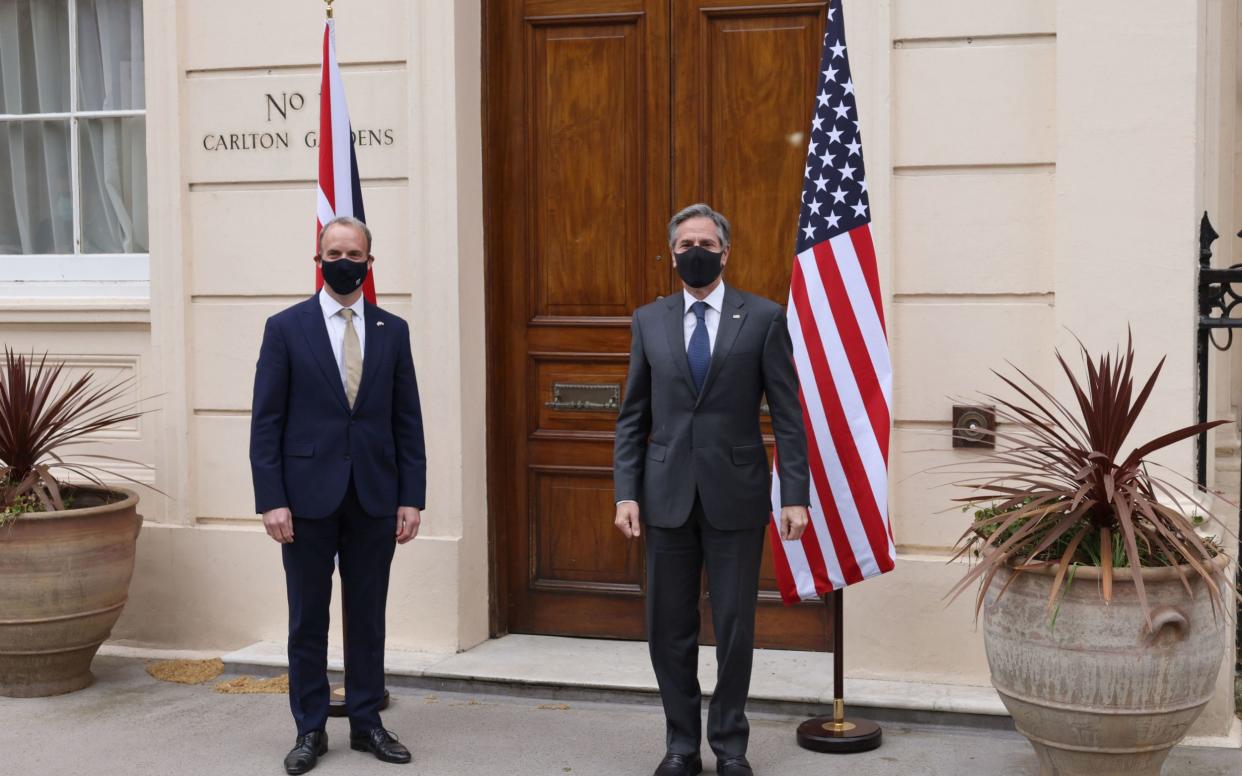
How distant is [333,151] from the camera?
6195 millimetres

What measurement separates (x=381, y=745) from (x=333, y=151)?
2.46m

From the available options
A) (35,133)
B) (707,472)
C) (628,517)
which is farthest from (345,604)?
(35,133)

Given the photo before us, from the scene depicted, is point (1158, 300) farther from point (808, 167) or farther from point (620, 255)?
point (620, 255)

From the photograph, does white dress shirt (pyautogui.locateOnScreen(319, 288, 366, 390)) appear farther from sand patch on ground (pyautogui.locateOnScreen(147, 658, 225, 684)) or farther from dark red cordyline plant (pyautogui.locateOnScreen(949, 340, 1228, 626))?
dark red cordyline plant (pyautogui.locateOnScreen(949, 340, 1228, 626))

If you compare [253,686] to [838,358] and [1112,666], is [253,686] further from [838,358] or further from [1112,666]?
[1112,666]

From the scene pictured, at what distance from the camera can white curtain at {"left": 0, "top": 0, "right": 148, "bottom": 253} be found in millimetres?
7758

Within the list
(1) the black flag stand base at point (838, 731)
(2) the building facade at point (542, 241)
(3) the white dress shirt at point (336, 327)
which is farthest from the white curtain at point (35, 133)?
(1) the black flag stand base at point (838, 731)

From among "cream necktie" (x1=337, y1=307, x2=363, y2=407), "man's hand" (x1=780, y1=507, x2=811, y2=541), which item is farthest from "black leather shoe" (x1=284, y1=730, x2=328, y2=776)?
"man's hand" (x1=780, y1=507, x2=811, y2=541)

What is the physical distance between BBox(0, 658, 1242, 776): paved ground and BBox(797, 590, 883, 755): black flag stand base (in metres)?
0.05

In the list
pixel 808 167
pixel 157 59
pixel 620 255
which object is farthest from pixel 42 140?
pixel 808 167

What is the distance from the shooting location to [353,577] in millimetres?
5582

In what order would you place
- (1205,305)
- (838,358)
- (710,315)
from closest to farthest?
(710,315)
(838,358)
(1205,305)

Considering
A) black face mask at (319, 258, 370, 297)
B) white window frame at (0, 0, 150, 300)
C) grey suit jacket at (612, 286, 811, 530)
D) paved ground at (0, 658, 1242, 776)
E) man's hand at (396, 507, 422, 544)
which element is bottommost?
paved ground at (0, 658, 1242, 776)

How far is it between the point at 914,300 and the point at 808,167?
917 millimetres
